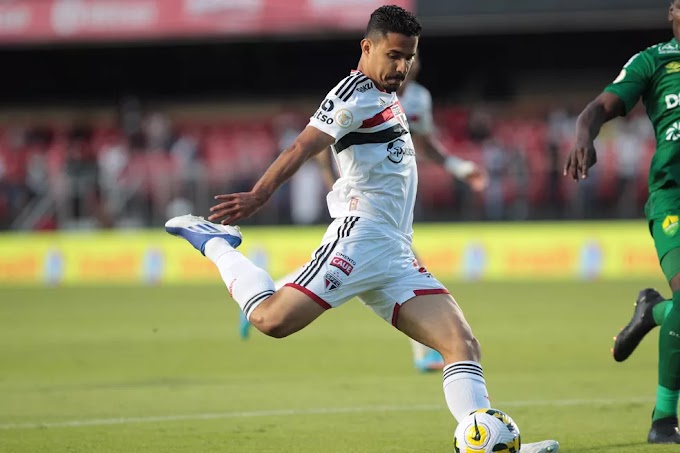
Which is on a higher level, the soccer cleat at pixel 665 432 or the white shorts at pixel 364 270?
the white shorts at pixel 364 270

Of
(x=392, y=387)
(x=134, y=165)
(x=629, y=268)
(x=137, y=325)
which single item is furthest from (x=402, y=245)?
(x=134, y=165)

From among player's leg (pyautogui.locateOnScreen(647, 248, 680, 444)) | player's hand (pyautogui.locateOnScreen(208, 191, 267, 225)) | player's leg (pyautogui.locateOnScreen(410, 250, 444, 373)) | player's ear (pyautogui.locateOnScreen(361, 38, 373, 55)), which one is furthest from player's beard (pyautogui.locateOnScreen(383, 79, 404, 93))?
player's leg (pyautogui.locateOnScreen(410, 250, 444, 373))

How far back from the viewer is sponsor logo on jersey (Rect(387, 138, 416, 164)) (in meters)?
6.32

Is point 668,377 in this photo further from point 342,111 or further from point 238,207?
point 238,207

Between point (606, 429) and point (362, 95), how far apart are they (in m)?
2.82

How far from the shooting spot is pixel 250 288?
21.2 ft

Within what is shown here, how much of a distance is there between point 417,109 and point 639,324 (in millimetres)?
3725

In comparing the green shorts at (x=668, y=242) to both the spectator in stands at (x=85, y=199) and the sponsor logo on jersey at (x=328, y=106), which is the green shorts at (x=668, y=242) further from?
the spectator in stands at (x=85, y=199)

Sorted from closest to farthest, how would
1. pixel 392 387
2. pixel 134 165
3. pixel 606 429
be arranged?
pixel 606 429 → pixel 392 387 → pixel 134 165

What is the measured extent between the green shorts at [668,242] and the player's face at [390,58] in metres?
1.79

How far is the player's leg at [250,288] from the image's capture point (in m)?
6.17

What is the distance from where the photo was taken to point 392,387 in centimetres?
967

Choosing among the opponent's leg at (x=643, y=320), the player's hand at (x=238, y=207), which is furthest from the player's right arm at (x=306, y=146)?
the opponent's leg at (x=643, y=320)

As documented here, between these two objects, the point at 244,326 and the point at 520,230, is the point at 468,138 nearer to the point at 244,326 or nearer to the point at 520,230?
the point at 520,230
